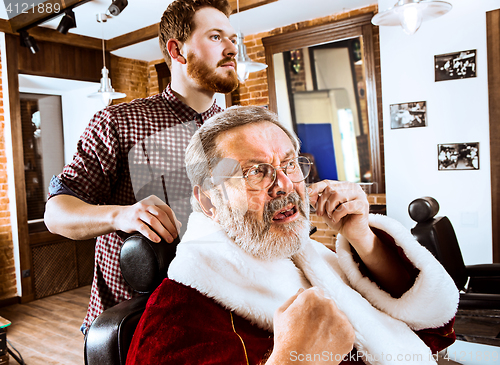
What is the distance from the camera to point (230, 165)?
35.3 inches

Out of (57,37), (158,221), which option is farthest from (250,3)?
(158,221)

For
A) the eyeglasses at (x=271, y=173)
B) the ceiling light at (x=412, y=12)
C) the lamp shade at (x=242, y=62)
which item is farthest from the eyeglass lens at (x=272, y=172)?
the lamp shade at (x=242, y=62)

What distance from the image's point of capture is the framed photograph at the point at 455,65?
10.9 feet

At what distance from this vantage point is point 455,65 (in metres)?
3.38

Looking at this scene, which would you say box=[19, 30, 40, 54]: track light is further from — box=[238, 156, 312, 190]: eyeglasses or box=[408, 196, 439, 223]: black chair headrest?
box=[238, 156, 312, 190]: eyeglasses

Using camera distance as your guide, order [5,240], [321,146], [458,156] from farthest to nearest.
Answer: [5,240]
[321,146]
[458,156]

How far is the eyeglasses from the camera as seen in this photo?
2.88 feet

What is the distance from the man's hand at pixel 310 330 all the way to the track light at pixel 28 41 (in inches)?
197

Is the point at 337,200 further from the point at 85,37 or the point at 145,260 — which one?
the point at 85,37

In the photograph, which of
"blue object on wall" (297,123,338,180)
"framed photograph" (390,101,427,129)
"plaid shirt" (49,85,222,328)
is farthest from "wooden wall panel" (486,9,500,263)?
"plaid shirt" (49,85,222,328)

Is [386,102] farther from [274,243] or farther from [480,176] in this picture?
[274,243]

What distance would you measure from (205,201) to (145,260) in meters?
0.24

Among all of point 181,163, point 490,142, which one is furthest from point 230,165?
point 490,142

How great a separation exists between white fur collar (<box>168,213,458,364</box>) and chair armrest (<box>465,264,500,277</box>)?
167 centimetres
